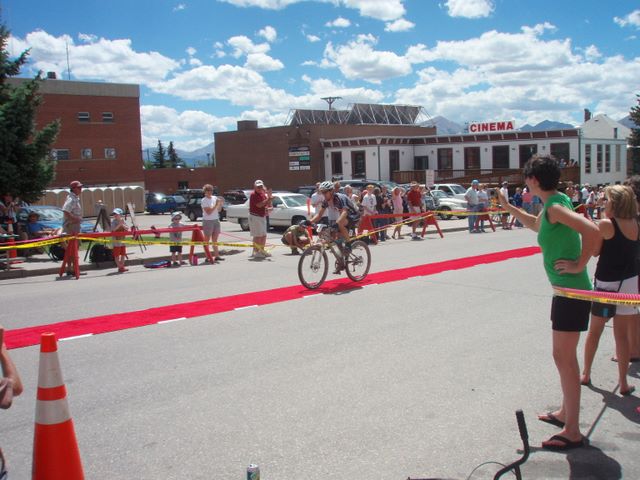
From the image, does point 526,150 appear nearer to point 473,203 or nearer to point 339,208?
point 473,203

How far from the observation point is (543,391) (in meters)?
5.23

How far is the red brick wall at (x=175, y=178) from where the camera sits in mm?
65688

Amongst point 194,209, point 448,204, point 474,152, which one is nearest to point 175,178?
point 194,209

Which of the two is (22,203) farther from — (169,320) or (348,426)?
(348,426)

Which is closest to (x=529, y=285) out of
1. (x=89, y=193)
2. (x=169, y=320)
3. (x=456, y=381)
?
(x=456, y=381)

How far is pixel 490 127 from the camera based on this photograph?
162ft

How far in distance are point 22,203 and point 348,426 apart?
72.0 feet

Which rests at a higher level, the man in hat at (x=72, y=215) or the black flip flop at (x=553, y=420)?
the man in hat at (x=72, y=215)

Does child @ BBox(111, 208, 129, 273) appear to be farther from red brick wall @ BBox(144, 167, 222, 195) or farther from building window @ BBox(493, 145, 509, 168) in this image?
red brick wall @ BBox(144, 167, 222, 195)

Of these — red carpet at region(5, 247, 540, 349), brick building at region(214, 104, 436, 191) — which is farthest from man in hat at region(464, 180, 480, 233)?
brick building at region(214, 104, 436, 191)

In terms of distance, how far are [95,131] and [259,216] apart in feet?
136

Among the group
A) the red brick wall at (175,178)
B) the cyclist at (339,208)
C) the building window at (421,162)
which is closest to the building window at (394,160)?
the building window at (421,162)

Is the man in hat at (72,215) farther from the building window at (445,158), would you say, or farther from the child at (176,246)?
the building window at (445,158)

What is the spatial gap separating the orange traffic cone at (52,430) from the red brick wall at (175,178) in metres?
62.8
